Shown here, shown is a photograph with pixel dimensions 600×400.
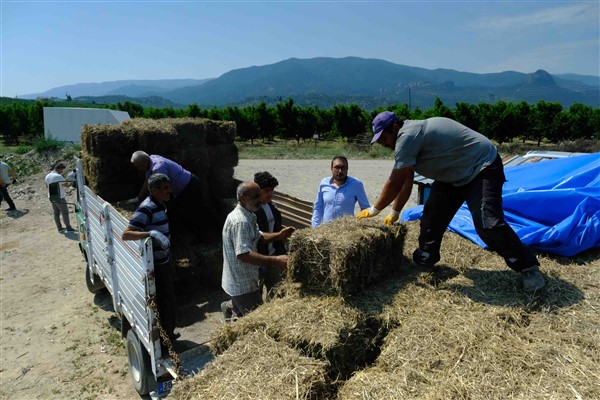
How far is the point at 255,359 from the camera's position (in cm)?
255

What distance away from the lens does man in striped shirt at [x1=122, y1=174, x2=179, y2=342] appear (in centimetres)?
399

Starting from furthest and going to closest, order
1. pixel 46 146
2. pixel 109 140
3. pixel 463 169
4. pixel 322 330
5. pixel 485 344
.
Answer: pixel 46 146 < pixel 109 140 < pixel 463 169 < pixel 322 330 < pixel 485 344

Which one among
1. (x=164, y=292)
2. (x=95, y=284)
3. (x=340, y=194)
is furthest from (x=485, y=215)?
(x=95, y=284)

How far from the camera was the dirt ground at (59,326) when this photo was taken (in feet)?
15.9

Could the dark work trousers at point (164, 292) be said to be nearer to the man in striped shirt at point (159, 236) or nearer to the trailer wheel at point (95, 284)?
the man in striped shirt at point (159, 236)

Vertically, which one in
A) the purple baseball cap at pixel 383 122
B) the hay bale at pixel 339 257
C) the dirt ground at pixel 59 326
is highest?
the purple baseball cap at pixel 383 122

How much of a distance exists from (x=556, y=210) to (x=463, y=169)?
1541mm

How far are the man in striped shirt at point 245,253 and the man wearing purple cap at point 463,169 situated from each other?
110 cm

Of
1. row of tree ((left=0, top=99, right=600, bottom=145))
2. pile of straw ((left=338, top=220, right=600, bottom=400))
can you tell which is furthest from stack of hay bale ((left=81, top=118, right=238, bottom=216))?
row of tree ((left=0, top=99, right=600, bottom=145))

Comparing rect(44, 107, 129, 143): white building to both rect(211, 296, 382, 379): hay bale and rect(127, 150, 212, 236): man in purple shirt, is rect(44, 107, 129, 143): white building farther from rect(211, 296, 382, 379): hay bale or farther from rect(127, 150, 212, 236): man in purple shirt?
rect(211, 296, 382, 379): hay bale

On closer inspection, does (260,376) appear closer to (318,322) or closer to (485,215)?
(318,322)

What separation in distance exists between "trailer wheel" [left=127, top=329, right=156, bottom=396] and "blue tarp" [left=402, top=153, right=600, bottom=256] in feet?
11.0

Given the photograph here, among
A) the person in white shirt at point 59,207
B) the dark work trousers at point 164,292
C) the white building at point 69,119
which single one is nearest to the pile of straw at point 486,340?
the dark work trousers at point 164,292

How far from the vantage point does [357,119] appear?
37781 mm
